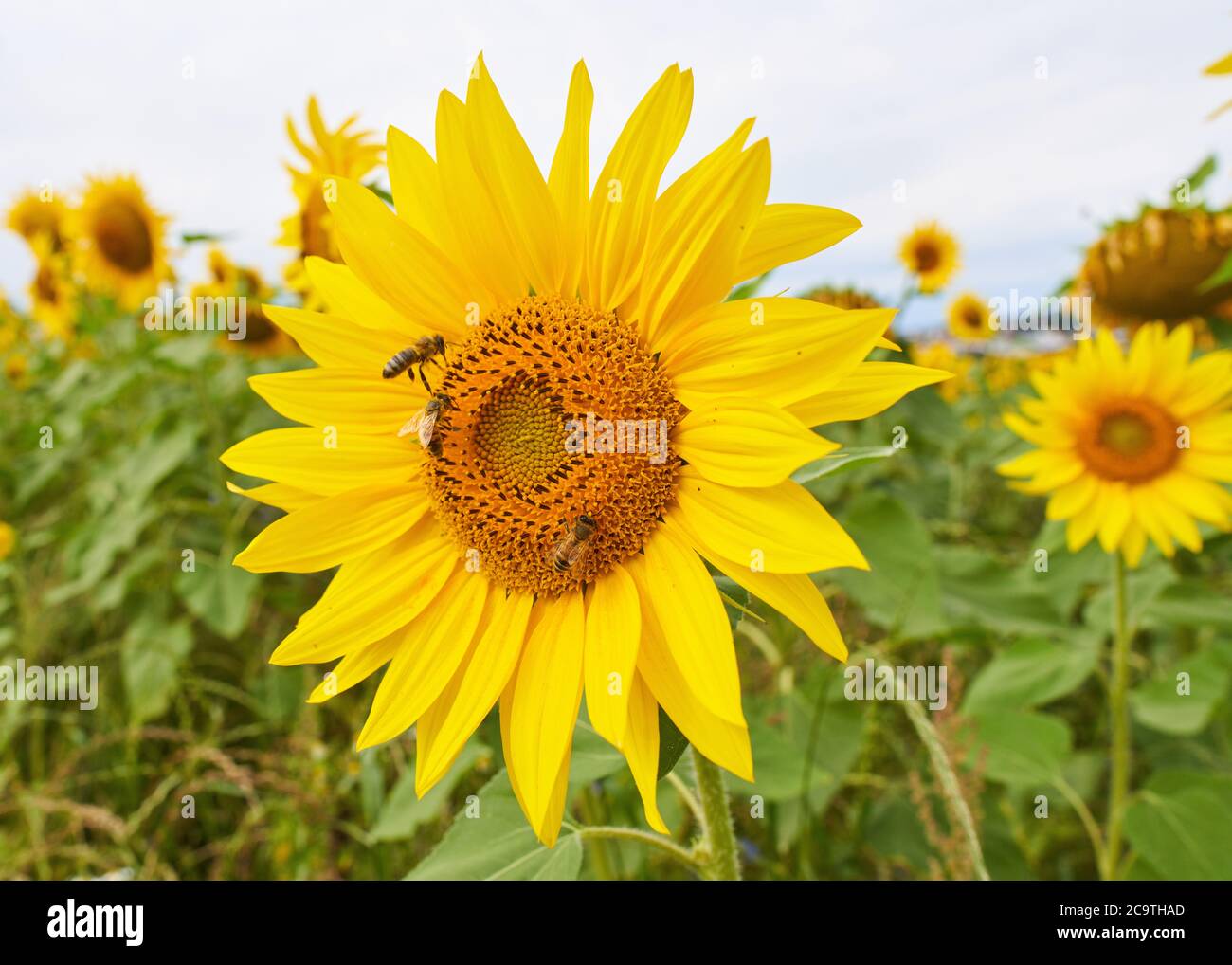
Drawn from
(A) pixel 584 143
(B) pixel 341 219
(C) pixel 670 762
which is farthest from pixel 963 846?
(B) pixel 341 219

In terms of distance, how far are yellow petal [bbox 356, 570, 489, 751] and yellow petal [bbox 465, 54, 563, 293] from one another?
0.54 meters

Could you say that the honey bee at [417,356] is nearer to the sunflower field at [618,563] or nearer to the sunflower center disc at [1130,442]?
the sunflower field at [618,563]

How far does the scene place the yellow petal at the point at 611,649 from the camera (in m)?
1.16

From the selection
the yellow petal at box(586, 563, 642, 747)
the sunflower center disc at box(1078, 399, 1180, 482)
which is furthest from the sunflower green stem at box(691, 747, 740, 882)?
the sunflower center disc at box(1078, 399, 1180, 482)

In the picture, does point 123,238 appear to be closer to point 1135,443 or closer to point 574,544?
point 574,544

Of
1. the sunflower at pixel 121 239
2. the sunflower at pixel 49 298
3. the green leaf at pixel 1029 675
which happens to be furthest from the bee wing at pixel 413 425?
the sunflower at pixel 49 298

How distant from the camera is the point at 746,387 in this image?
121cm

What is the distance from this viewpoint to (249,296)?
5.12m

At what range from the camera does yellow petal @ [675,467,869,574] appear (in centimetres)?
111

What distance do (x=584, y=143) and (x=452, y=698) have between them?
85 centimetres

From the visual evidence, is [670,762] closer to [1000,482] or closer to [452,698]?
[452,698]

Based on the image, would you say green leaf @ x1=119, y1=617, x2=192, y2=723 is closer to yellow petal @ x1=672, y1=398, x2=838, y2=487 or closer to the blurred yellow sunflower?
yellow petal @ x1=672, y1=398, x2=838, y2=487

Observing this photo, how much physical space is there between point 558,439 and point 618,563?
23cm

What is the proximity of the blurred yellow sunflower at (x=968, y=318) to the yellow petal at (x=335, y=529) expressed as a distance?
720cm
